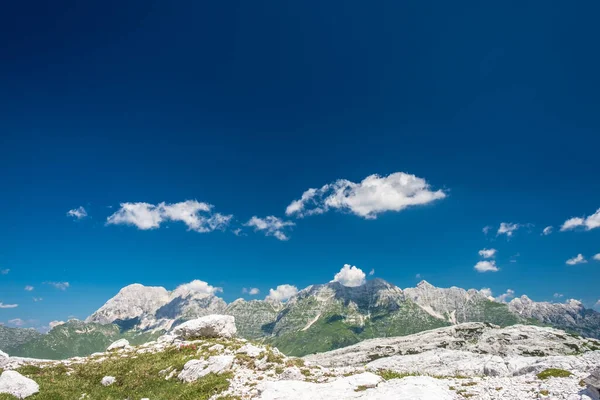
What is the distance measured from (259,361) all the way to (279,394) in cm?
1139

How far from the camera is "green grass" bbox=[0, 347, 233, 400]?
1156 inches

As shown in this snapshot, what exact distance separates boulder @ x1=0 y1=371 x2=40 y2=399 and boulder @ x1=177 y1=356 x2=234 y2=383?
1296 centimetres

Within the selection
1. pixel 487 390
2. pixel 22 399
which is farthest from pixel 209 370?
pixel 487 390

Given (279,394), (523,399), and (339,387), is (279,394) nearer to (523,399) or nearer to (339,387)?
(339,387)

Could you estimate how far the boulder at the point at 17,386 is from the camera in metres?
29.0

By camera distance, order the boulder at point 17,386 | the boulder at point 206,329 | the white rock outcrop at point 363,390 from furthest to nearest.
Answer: the boulder at point 206,329 → the boulder at point 17,386 → the white rock outcrop at point 363,390

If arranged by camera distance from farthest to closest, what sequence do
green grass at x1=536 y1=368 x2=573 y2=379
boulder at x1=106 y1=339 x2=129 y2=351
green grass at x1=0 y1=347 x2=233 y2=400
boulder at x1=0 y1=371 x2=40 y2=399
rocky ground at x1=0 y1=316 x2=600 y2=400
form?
boulder at x1=106 y1=339 x2=129 y2=351
green grass at x1=0 y1=347 x2=233 y2=400
boulder at x1=0 y1=371 x2=40 y2=399
green grass at x1=536 y1=368 x2=573 y2=379
rocky ground at x1=0 y1=316 x2=600 y2=400

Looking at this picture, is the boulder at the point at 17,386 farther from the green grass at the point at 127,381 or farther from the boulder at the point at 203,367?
the boulder at the point at 203,367

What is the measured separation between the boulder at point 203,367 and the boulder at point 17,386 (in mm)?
12957

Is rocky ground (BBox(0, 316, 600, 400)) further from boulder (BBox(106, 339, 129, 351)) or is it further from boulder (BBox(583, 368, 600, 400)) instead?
boulder (BBox(106, 339, 129, 351))

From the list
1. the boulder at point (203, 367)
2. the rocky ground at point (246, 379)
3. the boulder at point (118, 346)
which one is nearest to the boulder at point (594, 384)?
the rocky ground at point (246, 379)

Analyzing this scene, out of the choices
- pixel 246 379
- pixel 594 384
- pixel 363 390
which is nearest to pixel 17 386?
pixel 246 379

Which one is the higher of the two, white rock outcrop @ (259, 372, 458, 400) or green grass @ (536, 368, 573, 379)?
green grass @ (536, 368, 573, 379)

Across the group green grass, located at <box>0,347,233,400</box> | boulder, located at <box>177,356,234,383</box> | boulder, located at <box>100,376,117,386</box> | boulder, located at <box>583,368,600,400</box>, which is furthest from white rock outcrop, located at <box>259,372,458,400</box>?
boulder, located at <box>100,376,117,386</box>
